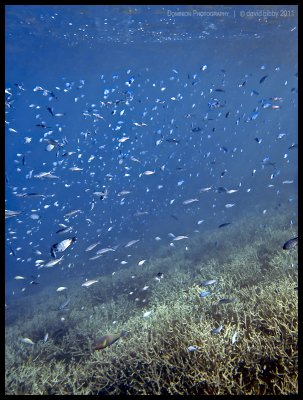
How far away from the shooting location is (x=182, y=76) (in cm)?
4825

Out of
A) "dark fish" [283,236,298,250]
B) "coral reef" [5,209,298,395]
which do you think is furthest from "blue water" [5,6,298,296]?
"dark fish" [283,236,298,250]

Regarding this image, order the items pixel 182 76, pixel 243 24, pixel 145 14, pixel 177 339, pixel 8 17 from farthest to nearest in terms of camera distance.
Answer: pixel 182 76 → pixel 243 24 → pixel 145 14 → pixel 8 17 → pixel 177 339

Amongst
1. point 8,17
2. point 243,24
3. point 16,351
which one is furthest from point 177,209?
point 16,351

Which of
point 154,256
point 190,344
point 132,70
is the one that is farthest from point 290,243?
point 132,70

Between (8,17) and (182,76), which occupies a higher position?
(182,76)

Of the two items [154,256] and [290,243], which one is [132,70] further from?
[290,243]

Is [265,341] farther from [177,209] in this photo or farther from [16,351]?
[177,209]

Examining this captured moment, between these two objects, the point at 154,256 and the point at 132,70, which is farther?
the point at 132,70

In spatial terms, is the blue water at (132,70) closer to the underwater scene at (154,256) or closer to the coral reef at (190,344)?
the underwater scene at (154,256)

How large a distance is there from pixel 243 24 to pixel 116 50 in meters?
12.0

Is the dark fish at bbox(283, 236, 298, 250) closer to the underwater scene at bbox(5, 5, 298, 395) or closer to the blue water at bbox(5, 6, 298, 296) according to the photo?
the underwater scene at bbox(5, 5, 298, 395)

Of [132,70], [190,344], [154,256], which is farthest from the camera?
[132,70]

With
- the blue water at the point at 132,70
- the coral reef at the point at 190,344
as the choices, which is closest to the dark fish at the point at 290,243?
the coral reef at the point at 190,344
